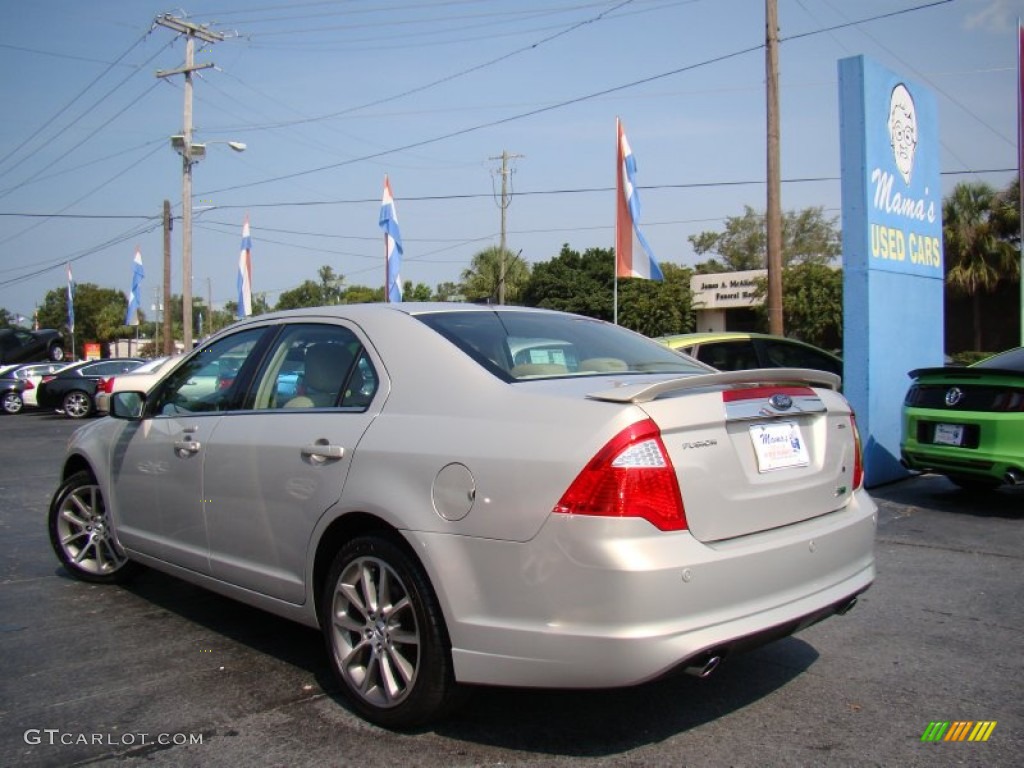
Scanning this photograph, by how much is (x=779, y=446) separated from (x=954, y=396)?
16.4ft

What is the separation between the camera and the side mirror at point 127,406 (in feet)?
15.5

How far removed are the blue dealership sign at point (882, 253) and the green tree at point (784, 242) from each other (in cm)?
4552

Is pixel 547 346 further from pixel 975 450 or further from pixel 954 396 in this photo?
pixel 954 396

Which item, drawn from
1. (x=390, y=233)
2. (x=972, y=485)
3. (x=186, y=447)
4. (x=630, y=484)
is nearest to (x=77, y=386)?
(x=390, y=233)

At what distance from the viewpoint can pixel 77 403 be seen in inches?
828

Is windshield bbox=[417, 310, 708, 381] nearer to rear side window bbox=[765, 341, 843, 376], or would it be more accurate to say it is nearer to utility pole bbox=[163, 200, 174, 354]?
rear side window bbox=[765, 341, 843, 376]

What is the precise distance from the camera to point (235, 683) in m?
3.70

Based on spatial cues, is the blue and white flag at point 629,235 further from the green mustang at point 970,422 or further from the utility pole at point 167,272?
the utility pole at point 167,272

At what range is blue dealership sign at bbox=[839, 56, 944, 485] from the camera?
845 centimetres

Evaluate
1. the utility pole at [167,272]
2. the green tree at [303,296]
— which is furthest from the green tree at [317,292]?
the utility pole at [167,272]

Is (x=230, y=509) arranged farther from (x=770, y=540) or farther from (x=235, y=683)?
(x=770, y=540)

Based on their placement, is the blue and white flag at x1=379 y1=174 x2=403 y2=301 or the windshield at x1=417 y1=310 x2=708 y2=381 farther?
the blue and white flag at x1=379 y1=174 x2=403 y2=301

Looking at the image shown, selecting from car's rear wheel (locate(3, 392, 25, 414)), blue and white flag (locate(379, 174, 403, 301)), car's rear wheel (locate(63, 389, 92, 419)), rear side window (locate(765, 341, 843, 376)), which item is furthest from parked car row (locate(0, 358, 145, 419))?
rear side window (locate(765, 341, 843, 376))
